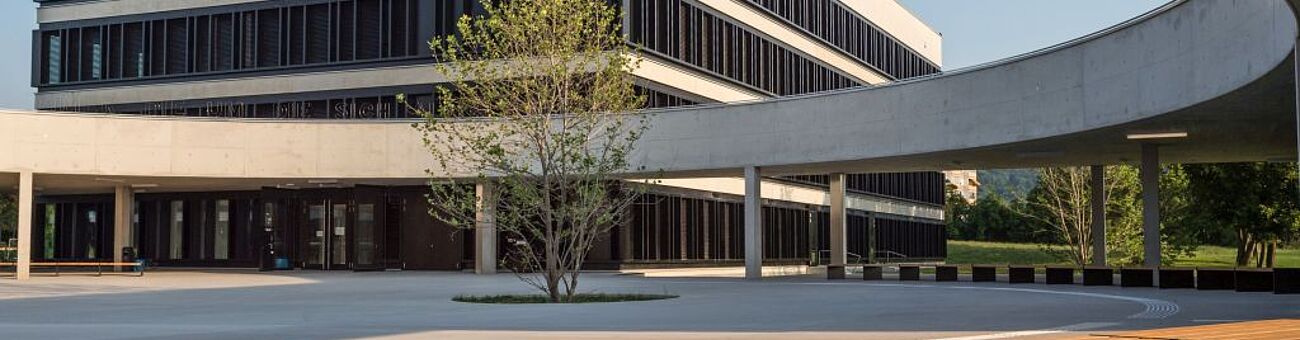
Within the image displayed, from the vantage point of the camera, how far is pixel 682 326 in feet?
55.7

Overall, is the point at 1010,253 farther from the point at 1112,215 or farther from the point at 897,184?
the point at 1112,215

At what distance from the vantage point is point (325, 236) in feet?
148

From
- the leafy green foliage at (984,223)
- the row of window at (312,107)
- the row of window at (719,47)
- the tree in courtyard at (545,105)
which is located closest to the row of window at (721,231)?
the row of window at (312,107)

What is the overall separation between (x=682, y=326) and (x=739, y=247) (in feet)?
111

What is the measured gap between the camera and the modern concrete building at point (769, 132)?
23.3m

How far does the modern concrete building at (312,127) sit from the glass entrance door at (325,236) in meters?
0.05

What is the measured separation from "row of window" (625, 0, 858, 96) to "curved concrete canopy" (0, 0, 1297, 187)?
6.64 meters

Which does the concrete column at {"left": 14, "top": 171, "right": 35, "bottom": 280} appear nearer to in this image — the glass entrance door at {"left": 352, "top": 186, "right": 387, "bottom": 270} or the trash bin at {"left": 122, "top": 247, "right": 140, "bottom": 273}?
the trash bin at {"left": 122, "top": 247, "right": 140, "bottom": 273}

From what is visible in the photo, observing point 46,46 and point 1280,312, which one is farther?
point 46,46

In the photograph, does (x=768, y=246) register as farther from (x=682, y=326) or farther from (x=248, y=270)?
(x=682, y=326)

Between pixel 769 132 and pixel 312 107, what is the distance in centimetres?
1922

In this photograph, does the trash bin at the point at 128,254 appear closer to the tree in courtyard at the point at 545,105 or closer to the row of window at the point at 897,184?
the tree in courtyard at the point at 545,105

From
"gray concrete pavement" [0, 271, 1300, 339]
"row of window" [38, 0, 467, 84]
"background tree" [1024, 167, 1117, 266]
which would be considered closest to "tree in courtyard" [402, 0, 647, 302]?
"gray concrete pavement" [0, 271, 1300, 339]

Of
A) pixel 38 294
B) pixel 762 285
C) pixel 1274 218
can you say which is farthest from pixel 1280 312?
pixel 1274 218
